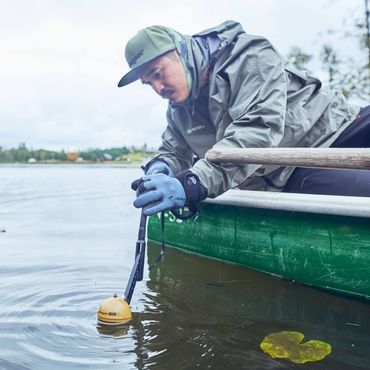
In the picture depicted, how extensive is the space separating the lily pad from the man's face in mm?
1877

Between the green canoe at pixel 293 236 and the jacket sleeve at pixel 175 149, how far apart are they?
0.69 m

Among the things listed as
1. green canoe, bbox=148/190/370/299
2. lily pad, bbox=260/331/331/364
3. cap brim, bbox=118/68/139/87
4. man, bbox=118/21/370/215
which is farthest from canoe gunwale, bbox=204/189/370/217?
cap brim, bbox=118/68/139/87

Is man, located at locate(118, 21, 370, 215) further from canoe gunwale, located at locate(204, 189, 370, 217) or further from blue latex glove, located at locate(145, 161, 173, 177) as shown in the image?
canoe gunwale, located at locate(204, 189, 370, 217)

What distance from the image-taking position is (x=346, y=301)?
2.70 meters

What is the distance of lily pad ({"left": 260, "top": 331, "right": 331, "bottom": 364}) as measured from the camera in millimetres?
1935

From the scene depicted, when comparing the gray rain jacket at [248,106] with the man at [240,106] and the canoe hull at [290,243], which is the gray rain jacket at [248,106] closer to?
the man at [240,106]

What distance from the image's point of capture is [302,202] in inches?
114

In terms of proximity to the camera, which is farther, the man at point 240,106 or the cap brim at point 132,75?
the cap brim at point 132,75

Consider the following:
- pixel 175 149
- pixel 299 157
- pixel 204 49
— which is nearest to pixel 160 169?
pixel 175 149

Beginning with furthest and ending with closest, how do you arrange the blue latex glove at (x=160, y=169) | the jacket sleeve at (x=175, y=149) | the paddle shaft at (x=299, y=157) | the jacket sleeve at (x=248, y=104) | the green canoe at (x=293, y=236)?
the jacket sleeve at (x=175, y=149) < the blue latex glove at (x=160, y=169) < the jacket sleeve at (x=248, y=104) < the green canoe at (x=293, y=236) < the paddle shaft at (x=299, y=157)

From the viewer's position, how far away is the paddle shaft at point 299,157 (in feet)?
7.59

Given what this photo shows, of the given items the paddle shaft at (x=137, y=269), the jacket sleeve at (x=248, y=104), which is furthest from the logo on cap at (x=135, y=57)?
the paddle shaft at (x=137, y=269)

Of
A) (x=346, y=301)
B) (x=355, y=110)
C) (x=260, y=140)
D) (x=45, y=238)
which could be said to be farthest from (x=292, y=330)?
(x=45, y=238)

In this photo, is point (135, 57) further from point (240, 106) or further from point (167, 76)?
point (240, 106)
